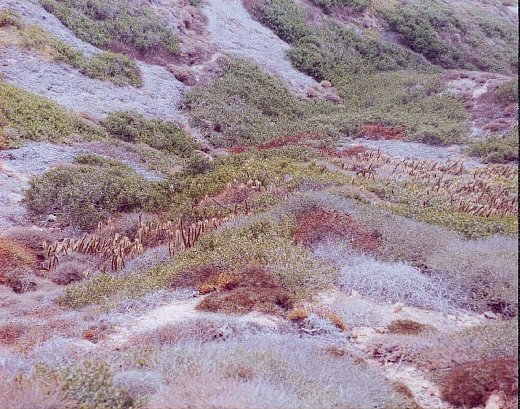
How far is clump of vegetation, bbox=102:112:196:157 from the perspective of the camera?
18.7 meters

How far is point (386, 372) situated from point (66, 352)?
3.57 meters

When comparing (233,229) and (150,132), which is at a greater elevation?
(233,229)

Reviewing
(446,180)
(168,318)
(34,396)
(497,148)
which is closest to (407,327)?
(168,318)

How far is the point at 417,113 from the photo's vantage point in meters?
25.0

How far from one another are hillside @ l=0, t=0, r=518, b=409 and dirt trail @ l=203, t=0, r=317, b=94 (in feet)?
3.04

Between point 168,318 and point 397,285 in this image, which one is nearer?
point 168,318

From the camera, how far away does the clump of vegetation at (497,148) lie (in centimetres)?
1741

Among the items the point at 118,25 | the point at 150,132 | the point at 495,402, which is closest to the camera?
the point at 495,402

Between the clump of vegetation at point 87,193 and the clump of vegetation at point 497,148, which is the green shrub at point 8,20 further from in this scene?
the clump of vegetation at point 497,148

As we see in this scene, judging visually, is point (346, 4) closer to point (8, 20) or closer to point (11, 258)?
point (8, 20)

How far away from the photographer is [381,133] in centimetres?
2219

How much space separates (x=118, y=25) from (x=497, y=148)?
1869 cm

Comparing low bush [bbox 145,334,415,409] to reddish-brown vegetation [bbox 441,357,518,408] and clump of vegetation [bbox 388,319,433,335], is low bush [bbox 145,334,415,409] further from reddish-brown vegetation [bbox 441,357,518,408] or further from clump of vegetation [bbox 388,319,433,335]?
clump of vegetation [bbox 388,319,433,335]

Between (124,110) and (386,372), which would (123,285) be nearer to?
(386,372)
